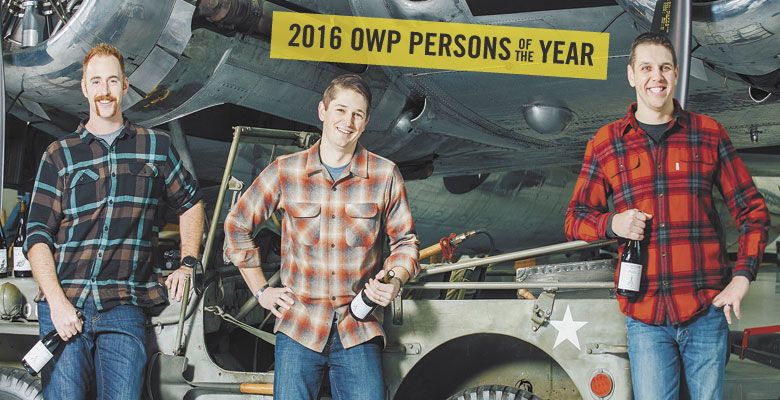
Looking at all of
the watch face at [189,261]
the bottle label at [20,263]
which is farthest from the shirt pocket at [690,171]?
the bottle label at [20,263]

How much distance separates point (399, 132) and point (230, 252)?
4.49m

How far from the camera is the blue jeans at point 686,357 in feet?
9.21

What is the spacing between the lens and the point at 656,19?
15.8 ft

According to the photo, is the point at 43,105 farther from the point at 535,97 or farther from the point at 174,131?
the point at 535,97

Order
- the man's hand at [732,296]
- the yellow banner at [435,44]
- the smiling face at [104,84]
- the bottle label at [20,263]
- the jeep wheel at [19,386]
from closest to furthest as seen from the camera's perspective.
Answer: the man's hand at [732,296]
the smiling face at [104,84]
the jeep wheel at [19,386]
the bottle label at [20,263]
the yellow banner at [435,44]

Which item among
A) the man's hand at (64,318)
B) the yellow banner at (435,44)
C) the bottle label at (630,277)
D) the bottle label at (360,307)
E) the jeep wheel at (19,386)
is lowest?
the jeep wheel at (19,386)

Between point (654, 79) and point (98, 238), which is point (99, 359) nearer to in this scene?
point (98, 238)

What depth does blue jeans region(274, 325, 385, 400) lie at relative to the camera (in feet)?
9.84

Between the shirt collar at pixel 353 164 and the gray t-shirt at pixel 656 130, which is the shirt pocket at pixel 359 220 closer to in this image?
the shirt collar at pixel 353 164

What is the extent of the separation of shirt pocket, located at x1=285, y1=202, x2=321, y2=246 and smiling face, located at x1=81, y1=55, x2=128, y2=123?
677 mm

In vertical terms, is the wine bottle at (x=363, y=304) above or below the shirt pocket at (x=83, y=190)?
below

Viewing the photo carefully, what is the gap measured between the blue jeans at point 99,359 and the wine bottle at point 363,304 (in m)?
0.78

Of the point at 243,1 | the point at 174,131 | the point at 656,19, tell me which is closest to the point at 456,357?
the point at 656,19

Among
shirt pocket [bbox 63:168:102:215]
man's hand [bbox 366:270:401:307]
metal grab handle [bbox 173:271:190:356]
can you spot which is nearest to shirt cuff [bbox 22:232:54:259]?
shirt pocket [bbox 63:168:102:215]
